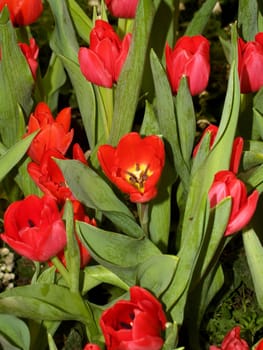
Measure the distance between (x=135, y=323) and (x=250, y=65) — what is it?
0.46 meters

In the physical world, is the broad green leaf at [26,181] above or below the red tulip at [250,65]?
below

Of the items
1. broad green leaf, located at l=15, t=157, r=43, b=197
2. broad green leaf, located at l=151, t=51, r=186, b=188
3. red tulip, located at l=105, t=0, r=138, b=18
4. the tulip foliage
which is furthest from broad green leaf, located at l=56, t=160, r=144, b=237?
red tulip, located at l=105, t=0, r=138, b=18

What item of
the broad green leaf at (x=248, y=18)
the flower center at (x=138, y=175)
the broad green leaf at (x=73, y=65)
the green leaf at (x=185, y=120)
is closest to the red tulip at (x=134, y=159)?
the flower center at (x=138, y=175)

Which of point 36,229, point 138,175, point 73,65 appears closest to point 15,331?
point 36,229

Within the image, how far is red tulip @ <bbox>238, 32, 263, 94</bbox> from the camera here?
4.02ft

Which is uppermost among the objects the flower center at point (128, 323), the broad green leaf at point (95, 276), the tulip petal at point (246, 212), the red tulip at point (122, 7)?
the red tulip at point (122, 7)

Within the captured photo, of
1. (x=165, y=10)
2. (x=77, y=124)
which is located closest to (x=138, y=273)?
(x=165, y=10)

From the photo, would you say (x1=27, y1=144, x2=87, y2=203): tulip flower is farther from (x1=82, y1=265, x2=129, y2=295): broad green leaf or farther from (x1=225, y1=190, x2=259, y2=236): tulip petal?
(x1=225, y1=190, x2=259, y2=236): tulip petal

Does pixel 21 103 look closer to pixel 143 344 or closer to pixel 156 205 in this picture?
pixel 156 205

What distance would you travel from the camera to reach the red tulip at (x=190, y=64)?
1.20 meters

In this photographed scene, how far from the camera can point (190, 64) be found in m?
1.19

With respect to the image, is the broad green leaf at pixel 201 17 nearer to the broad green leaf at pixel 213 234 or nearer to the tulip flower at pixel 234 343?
the broad green leaf at pixel 213 234

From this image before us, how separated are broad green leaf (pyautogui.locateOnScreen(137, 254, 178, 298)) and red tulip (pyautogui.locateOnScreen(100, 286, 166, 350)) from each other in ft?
0.24

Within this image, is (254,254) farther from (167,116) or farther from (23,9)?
(23,9)
